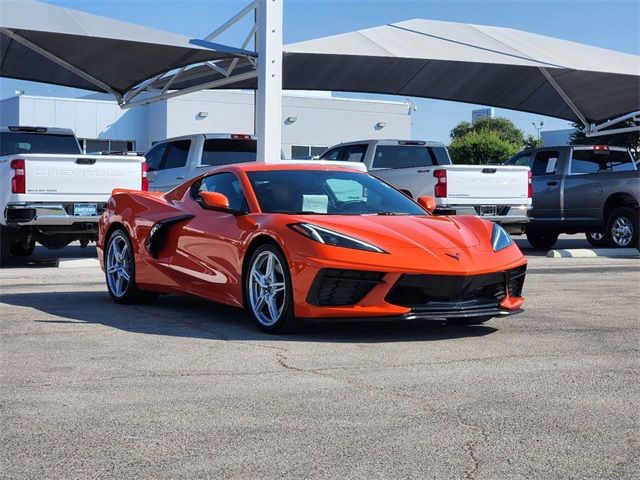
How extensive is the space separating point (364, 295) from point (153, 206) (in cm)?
293

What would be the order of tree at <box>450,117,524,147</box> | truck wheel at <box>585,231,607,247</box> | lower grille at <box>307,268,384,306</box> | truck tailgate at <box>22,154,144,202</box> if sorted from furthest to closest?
tree at <box>450,117,524,147</box> < truck wheel at <box>585,231,607,247</box> < truck tailgate at <box>22,154,144,202</box> < lower grille at <box>307,268,384,306</box>

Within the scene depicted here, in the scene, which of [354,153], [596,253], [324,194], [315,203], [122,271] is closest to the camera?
[315,203]

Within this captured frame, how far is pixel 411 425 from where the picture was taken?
4676mm

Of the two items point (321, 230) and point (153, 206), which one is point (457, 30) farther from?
point (321, 230)

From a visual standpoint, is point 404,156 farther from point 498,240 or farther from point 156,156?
point 498,240

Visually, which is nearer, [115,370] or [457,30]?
[115,370]

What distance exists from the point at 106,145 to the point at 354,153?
31.9 metres

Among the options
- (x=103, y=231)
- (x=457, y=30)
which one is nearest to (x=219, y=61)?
(x=457, y=30)

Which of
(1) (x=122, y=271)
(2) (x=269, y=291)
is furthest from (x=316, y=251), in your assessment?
(1) (x=122, y=271)

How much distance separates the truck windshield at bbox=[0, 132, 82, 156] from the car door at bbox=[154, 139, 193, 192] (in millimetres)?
1868

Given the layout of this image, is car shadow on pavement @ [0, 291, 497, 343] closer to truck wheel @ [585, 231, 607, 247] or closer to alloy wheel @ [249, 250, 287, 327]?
alloy wheel @ [249, 250, 287, 327]

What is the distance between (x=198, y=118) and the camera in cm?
4841

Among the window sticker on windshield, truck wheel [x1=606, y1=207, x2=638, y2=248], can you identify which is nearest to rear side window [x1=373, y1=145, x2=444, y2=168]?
truck wheel [x1=606, y1=207, x2=638, y2=248]

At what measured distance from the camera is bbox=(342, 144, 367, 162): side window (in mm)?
18281
